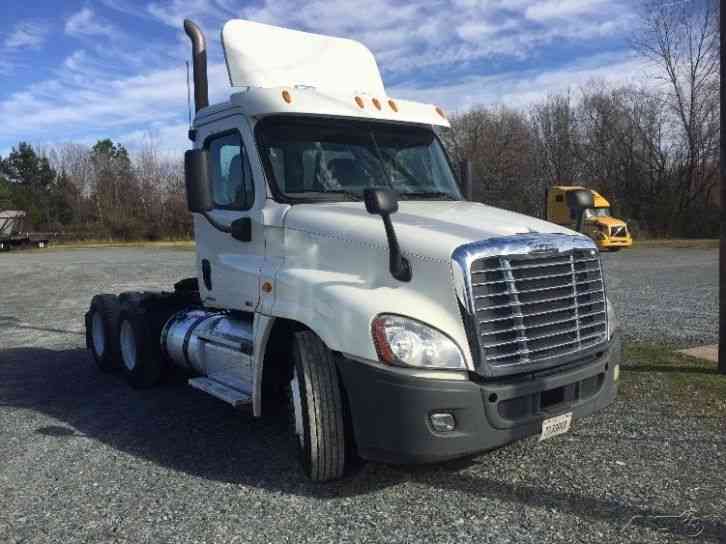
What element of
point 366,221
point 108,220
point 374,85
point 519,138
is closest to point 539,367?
point 366,221

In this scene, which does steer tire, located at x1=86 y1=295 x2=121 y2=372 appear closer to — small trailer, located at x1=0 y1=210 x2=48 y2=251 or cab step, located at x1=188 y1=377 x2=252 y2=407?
cab step, located at x1=188 y1=377 x2=252 y2=407

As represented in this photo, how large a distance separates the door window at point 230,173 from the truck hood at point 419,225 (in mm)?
602

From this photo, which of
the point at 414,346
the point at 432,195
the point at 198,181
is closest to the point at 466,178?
the point at 432,195

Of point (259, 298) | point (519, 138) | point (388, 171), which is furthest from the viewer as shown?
point (519, 138)

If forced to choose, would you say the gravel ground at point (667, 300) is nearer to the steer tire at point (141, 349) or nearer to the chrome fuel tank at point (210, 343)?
the chrome fuel tank at point (210, 343)

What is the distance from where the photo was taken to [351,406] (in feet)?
13.0

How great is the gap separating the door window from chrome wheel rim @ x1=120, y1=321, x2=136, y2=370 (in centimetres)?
248

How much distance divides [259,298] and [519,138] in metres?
48.3

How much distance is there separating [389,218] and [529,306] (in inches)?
38.9

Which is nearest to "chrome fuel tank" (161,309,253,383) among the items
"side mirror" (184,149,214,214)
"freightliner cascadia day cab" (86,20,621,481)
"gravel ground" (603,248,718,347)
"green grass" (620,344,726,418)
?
"freightliner cascadia day cab" (86,20,621,481)

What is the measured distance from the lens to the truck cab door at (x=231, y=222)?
518cm

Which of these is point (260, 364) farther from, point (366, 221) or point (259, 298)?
point (366, 221)

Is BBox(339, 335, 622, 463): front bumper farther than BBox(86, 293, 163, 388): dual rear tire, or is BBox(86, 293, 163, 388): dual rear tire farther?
BBox(86, 293, 163, 388): dual rear tire

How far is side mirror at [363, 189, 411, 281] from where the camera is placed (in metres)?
3.91
